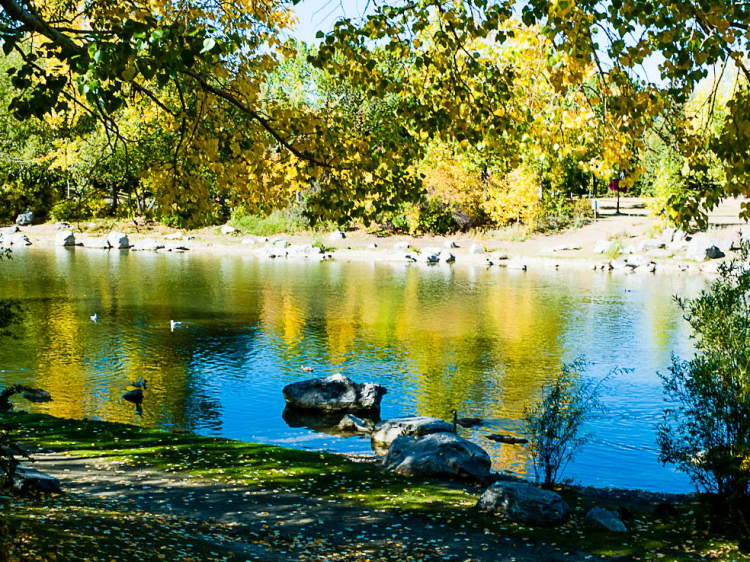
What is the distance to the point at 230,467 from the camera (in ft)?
36.4

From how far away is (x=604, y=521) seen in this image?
30.7 ft

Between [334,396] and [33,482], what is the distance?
7.89 metres

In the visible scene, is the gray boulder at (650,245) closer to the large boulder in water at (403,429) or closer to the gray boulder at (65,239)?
the large boulder in water at (403,429)

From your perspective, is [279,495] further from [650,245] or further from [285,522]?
[650,245]

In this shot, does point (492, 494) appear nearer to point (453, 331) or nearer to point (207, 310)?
point (453, 331)

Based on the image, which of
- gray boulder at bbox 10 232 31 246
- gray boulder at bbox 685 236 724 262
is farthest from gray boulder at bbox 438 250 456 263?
gray boulder at bbox 10 232 31 246

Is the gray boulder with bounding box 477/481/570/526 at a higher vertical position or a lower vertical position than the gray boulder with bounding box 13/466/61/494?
lower

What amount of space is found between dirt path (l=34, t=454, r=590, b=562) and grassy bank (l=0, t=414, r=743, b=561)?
0.31 ft

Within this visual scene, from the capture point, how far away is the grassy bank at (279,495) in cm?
719

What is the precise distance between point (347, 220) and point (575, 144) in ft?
10.1

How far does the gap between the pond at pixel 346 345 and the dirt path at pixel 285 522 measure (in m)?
3.87

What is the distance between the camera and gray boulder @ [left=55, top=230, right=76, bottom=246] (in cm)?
5034

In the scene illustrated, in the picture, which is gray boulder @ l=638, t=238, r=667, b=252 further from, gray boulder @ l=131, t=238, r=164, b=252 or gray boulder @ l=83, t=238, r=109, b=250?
gray boulder @ l=83, t=238, r=109, b=250

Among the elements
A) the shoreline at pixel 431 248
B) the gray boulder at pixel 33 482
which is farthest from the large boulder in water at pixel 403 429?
the shoreline at pixel 431 248
